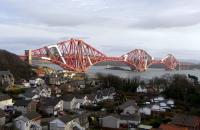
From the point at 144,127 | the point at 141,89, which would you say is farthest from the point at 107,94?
the point at 144,127

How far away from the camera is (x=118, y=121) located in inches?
801

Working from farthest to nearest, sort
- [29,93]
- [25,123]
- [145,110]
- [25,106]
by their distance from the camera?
[29,93], [145,110], [25,106], [25,123]

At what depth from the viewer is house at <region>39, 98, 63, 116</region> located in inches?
917

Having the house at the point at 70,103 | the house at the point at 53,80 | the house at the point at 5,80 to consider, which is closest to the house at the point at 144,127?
the house at the point at 70,103

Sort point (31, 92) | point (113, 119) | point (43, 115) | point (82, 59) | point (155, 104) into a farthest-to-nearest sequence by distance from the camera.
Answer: point (82, 59) → point (31, 92) → point (155, 104) → point (43, 115) → point (113, 119)

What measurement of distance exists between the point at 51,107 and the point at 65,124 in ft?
17.9

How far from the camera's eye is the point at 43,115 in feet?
74.5

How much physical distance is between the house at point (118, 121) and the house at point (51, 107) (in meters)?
4.07

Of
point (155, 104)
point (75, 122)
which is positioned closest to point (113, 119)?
point (75, 122)

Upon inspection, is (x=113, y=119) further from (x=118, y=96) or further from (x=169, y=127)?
(x=118, y=96)

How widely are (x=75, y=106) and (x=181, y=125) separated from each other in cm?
947

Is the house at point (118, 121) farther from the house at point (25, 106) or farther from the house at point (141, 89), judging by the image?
the house at point (141, 89)

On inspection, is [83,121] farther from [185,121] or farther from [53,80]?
[53,80]

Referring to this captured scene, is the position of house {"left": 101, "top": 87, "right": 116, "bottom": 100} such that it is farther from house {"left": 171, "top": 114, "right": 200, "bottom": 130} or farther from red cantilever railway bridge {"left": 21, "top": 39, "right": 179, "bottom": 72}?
red cantilever railway bridge {"left": 21, "top": 39, "right": 179, "bottom": 72}
